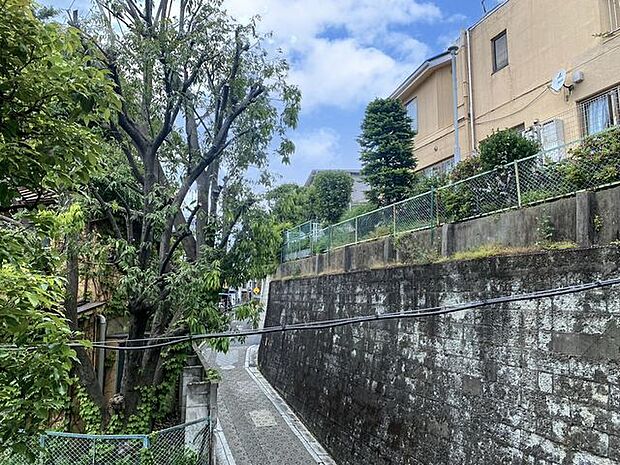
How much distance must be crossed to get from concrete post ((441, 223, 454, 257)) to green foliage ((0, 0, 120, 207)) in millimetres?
4897

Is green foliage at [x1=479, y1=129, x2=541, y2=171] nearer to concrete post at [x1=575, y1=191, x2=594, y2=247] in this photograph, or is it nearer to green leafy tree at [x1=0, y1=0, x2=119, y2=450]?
concrete post at [x1=575, y1=191, x2=594, y2=247]

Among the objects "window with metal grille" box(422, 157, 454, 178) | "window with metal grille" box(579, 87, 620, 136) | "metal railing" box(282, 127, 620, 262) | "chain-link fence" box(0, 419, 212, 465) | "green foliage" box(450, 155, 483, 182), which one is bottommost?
"chain-link fence" box(0, 419, 212, 465)

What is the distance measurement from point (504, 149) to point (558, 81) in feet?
12.1

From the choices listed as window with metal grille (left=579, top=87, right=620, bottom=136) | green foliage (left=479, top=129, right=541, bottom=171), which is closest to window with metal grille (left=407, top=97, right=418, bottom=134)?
window with metal grille (left=579, top=87, right=620, bottom=136)

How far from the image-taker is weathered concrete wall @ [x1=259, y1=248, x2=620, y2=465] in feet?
11.9

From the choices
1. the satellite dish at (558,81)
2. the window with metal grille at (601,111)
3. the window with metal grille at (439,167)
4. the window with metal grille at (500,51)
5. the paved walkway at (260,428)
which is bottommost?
the paved walkway at (260,428)

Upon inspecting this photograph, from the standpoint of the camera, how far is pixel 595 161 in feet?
14.8

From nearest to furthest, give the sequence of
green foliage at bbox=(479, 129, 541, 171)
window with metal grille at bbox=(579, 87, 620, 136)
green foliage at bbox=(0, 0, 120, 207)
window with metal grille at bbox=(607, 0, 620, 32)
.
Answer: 1. green foliage at bbox=(0, 0, 120, 207)
2. green foliage at bbox=(479, 129, 541, 171)
3. window with metal grille at bbox=(579, 87, 620, 136)
4. window with metal grille at bbox=(607, 0, 620, 32)

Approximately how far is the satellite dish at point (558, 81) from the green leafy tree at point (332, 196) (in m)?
10.8

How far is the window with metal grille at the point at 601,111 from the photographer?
8086mm

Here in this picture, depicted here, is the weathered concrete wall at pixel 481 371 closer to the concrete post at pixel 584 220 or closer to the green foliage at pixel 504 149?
the concrete post at pixel 584 220

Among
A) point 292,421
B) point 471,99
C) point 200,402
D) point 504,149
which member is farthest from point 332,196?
point 200,402

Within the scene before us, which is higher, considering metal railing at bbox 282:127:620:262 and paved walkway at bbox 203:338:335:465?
metal railing at bbox 282:127:620:262

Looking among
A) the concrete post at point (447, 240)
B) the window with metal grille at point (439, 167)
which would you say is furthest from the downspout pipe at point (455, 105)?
the concrete post at point (447, 240)
